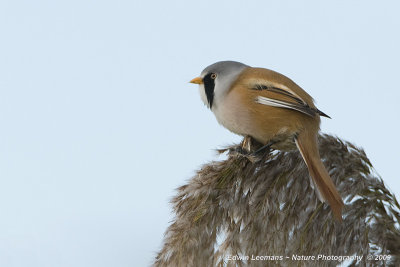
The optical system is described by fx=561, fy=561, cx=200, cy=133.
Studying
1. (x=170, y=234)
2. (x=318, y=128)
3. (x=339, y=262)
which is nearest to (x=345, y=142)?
(x=318, y=128)

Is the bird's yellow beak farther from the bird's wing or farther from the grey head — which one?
the bird's wing

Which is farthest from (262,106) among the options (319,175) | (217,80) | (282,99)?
(319,175)

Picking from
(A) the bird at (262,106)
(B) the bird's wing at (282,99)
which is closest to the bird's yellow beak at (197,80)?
(A) the bird at (262,106)

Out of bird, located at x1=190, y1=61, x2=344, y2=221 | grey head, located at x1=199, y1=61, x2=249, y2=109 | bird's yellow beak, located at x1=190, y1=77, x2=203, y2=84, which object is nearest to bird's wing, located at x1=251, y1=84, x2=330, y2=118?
bird, located at x1=190, y1=61, x2=344, y2=221

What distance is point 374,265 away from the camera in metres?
3.44

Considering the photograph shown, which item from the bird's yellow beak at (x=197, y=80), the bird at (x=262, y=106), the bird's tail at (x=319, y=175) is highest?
the bird's yellow beak at (x=197, y=80)

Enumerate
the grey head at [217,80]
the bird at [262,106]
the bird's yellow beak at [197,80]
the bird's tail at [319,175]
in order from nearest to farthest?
the bird's tail at [319,175] → the bird at [262,106] → the grey head at [217,80] → the bird's yellow beak at [197,80]

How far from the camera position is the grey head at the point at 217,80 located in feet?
13.7

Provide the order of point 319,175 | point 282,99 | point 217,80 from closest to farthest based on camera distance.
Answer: point 319,175, point 282,99, point 217,80

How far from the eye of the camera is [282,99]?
3.95 m

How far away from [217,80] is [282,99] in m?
0.55

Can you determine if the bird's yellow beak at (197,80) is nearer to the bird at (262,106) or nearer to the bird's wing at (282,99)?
the bird at (262,106)

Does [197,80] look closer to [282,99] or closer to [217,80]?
[217,80]

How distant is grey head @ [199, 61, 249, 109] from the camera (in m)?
4.17
